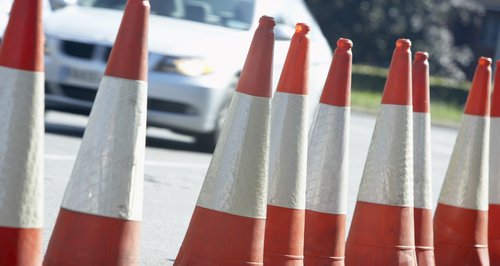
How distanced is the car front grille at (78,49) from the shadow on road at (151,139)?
0.77 metres

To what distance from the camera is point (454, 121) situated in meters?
27.5

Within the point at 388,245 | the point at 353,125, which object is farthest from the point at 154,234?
the point at 353,125

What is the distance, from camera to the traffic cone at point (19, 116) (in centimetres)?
392

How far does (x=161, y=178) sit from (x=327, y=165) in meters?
4.35

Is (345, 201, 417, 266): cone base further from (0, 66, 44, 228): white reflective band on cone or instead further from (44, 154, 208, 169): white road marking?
(44, 154, 208, 169): white road marking

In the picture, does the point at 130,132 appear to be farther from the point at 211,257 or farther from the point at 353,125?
the point at 353,125

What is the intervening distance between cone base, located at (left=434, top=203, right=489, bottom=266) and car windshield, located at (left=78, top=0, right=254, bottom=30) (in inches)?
243

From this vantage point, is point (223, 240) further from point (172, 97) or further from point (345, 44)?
point (172, 97)

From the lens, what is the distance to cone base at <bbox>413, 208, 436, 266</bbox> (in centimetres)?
601

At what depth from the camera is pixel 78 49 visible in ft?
37.8

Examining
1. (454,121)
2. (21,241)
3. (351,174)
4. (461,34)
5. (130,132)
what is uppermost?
(461,34)

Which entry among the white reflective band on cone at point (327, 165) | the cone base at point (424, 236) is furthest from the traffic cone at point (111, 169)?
the cone base at point (424, 236)

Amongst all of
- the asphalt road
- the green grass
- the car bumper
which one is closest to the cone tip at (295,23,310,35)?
the asphalt road

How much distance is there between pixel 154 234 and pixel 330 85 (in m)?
1.95
